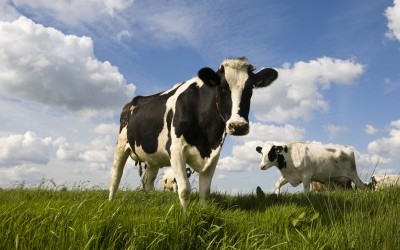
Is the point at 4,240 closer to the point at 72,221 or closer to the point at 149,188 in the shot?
the point at 72,221

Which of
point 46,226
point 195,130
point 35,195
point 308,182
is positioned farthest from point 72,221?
point 308,182

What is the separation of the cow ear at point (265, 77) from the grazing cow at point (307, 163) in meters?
8.54

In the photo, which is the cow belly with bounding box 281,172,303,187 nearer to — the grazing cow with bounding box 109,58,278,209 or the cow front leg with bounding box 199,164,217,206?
the grazing cow with bounding box 109,58,278,209

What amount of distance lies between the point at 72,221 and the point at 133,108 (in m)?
5.87

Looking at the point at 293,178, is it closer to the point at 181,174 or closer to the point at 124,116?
the point at 124,116

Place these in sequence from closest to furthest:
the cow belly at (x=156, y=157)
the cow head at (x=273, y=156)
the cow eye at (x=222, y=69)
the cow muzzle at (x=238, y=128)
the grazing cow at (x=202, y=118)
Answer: the cow muzzle at (x=238, y=128) → the grazing cow at (x=202, y=118) → the cow eye at (x=222, y=69) → the cow belly at (x=156, y=157) → the cow head at (x=273, y=156)

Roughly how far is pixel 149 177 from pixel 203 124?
11.1 ft

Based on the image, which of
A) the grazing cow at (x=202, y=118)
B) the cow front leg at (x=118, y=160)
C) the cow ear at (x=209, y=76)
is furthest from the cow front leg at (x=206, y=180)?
the cow front leg at (x=118, y=160)

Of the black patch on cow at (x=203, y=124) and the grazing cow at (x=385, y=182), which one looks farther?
the grazing cow at (x=385, y=182)

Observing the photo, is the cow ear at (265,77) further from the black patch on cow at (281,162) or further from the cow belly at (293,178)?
the cow belly at (293,178)

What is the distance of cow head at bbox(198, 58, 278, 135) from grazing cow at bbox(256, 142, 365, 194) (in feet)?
29.9

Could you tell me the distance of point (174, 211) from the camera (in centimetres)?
543

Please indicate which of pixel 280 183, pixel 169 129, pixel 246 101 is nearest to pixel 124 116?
pixel 169 129

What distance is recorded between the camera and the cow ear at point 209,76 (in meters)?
7.50
